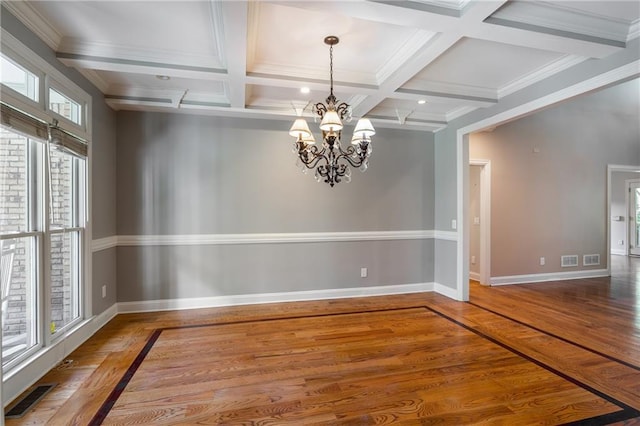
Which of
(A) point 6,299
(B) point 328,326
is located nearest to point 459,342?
(B) point 328,326

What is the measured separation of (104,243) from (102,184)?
69 cm

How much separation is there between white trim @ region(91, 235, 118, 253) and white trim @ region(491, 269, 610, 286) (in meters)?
5.90

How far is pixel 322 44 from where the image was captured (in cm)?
270

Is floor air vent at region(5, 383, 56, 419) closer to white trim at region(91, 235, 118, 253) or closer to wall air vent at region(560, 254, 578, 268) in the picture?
white trim at region(91, 235, 118, 253)

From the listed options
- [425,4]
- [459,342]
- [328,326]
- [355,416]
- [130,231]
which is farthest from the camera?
[130,231]

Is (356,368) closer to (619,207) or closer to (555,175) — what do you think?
(555,175)

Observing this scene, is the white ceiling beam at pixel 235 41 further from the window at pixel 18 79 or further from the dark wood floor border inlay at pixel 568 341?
the dark wood floor border inlay at pixel 568 341

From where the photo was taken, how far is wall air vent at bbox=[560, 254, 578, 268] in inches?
225

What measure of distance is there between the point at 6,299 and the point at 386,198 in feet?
14.1

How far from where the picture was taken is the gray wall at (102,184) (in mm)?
3293

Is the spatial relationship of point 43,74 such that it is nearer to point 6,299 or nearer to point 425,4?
point 6,299

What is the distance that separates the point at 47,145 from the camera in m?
2.46

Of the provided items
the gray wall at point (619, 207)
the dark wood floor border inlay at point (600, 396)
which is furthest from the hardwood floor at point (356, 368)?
the gray wall at point (619, 207)

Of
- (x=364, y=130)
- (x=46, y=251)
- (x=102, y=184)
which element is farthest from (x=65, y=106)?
(x=364, y=130)
